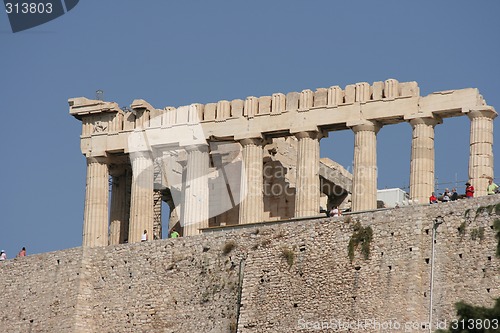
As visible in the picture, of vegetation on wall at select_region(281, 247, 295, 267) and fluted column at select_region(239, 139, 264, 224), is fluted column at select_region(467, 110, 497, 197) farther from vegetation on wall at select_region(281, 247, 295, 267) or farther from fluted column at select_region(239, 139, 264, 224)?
vegetation on wall at select_region(281, 247, 295, 267)

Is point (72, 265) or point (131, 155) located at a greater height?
point (131, 155)

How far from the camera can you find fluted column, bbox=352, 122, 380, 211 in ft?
259

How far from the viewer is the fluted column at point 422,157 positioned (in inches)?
3063

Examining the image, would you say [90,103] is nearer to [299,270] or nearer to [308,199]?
[308,199]

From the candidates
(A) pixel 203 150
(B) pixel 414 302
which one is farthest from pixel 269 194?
(B) pixel 414 302

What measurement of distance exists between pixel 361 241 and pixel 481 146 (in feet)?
33.7

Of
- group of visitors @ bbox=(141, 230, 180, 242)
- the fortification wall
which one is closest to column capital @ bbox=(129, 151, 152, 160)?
group of visitors @ bbox=(141, 230, 180, 242)

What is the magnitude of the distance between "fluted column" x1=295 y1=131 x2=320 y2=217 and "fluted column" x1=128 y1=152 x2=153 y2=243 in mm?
6380

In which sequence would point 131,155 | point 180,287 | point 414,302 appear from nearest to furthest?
point 414,302 < point 180,287 < point 131,155

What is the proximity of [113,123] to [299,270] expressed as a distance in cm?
1831

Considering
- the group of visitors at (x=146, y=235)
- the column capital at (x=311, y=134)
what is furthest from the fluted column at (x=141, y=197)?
the column capital at (x=311, y=134)

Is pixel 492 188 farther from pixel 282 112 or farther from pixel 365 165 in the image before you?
pixel 282 112

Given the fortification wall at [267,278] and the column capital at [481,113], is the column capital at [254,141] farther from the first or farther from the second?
the column capital at [481,113]

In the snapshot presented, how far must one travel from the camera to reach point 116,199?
3445 inches
